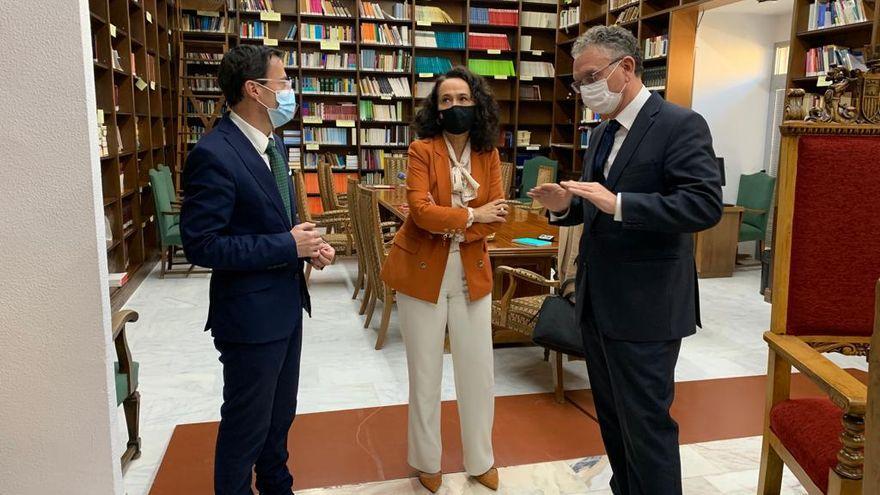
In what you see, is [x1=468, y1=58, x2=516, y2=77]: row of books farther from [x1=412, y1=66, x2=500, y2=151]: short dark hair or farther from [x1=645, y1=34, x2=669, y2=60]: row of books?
[x1=412, y1=66, x2=500, y2=151]: short dark hair

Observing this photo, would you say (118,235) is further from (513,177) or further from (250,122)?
(513,177)

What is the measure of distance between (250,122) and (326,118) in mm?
6748

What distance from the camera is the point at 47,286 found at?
1617mm

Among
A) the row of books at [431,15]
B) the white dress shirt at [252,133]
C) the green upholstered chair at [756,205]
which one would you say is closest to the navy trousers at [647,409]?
the white dress shirt at [252,133]

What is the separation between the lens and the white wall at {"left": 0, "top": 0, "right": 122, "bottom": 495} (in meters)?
1.53

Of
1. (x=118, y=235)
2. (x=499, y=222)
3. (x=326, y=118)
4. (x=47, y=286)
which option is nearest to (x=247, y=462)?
(x=47, y=286)

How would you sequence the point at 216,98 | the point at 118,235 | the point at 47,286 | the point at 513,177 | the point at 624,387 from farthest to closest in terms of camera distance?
the point at 513,177 → the point at 216,98 → the point at 118,235 → the point at 624,387 → the point at 47,286

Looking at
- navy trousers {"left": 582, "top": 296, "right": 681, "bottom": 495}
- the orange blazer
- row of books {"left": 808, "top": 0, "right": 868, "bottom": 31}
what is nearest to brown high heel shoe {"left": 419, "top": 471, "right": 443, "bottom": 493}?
the orange blazer

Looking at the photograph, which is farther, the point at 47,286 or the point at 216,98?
the point at 216,98

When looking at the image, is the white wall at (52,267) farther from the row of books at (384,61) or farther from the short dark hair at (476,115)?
the row of books at (384,61)

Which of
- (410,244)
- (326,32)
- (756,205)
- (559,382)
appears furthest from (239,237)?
(326,32)

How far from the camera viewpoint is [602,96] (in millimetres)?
1813

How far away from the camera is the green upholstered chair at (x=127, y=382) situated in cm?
244

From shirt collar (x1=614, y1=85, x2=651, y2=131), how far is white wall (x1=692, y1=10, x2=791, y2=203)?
5577 mm
